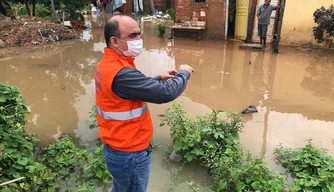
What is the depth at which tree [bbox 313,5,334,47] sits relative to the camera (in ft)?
29.3

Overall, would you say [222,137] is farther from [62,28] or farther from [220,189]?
[62,28]

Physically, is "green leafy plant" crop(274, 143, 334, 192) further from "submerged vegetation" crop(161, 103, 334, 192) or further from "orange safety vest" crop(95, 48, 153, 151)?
"orange safety vest" crop(95, 48, 153, 151)

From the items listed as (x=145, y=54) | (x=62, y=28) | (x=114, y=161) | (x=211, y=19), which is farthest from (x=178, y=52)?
(x=114, y=161)

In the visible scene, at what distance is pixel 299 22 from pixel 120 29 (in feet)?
33.0

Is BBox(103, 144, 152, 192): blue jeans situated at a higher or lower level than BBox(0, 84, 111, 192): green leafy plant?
higher

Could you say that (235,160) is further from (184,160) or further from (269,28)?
(269,28)

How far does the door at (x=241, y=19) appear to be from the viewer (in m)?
11.2

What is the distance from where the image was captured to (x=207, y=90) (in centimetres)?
636

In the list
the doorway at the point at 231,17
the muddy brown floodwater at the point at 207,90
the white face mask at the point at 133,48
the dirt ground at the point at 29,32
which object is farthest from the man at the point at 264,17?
the white face mask at the point at 133,48

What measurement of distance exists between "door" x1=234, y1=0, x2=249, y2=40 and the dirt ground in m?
6.75

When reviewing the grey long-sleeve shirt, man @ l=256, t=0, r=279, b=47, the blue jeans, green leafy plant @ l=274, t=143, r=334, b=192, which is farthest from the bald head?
man @ l=256, t=0, r=279, b=47

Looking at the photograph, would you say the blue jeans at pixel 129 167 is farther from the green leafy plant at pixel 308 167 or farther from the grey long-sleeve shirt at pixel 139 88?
the green leafy plant at pixel 308 167

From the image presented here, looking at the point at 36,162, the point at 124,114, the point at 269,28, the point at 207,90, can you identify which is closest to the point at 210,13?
the point at 269,28

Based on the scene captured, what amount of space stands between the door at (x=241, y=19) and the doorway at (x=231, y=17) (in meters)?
0.43
